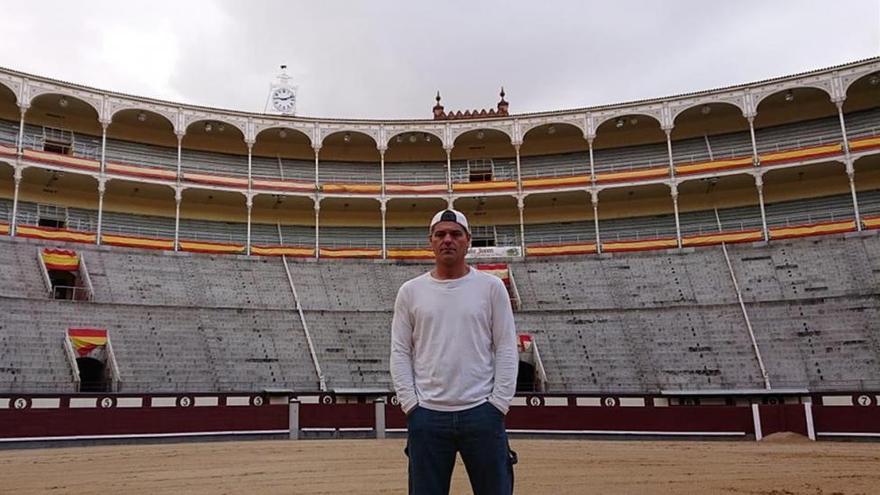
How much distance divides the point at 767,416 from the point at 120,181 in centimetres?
3028

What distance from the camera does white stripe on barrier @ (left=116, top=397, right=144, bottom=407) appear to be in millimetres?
18969

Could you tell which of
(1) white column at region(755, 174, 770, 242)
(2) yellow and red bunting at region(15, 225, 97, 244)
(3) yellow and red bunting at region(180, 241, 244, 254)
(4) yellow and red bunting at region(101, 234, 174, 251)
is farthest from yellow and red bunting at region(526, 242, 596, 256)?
(2) yellow and red bunting at region(15, 225, 97, 244)

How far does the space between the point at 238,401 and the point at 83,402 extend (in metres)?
4.12

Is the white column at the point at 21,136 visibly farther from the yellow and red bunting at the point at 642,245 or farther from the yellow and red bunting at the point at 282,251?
the yellow and red bunting at the point at 642,245

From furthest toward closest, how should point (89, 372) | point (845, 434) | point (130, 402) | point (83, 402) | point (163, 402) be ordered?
point (89, 372) < point (163, 402) < point (130, 402) < point (83, 402) < point (845, 434)

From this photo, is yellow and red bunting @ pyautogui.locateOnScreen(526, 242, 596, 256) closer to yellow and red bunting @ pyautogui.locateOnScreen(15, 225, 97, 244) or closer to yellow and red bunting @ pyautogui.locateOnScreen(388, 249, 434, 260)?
yellow and red bunting @ pyautogui.locateOnScreen(388, 249, 434, 260)

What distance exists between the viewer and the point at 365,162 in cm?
4028

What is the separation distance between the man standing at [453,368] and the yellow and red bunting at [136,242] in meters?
31.6

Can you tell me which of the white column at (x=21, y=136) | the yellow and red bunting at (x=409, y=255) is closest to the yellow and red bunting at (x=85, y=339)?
the white column at (x=21, y=136)

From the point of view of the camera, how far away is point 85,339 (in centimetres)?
2267

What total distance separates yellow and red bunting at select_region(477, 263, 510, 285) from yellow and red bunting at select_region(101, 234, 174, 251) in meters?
15.1

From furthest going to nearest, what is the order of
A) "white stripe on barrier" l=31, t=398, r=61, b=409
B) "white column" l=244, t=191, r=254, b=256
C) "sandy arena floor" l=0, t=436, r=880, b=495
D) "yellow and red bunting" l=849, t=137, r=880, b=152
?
1. "white column" l=244, t=191, r=254, b=256
2. "yellow and red bunting" l=849, t=137, r=880, b=152
3. "white stripe on barrier" l=31, t=398, r=61, b=409
4. "sandy arena floor" l=0, t=436, r=880, b=495

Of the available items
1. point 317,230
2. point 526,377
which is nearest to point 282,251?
point 317,230

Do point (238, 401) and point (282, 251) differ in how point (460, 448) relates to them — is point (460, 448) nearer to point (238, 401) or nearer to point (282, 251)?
point (238, 401)
